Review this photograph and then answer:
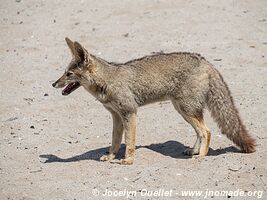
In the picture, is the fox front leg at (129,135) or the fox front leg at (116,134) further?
the fox front leg at (116,134)

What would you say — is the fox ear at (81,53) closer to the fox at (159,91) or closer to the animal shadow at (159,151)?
the fox at (159,91)

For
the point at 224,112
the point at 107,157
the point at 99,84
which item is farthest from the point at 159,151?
the point at 99,84

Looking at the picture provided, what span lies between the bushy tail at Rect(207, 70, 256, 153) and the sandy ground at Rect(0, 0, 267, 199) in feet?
Result: 0.88

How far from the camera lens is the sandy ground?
683 cm

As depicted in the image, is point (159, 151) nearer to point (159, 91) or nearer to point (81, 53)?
point (159, 91)

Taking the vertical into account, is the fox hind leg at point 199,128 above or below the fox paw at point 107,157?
above

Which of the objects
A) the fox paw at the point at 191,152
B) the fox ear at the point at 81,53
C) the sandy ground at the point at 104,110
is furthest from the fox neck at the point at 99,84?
the fox paw at the point at 191,152

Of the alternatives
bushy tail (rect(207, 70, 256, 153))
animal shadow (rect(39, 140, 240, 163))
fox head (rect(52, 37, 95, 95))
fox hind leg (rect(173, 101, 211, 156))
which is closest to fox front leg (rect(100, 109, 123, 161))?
animal shadow (rect(39, 140, 240, 163))

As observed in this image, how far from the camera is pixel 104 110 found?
9.62 meters

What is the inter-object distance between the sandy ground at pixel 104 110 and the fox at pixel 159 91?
31 cm

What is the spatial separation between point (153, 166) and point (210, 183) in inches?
37.6

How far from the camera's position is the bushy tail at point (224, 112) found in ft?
24.5

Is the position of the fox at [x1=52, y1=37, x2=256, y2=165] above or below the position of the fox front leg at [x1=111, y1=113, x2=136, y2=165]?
above

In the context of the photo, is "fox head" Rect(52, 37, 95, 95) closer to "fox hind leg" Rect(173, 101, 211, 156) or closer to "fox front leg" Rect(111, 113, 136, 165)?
"fox front leg" Rect(111, 113, 136, 165)
